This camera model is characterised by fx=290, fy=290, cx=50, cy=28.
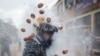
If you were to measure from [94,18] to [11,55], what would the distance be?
648cm

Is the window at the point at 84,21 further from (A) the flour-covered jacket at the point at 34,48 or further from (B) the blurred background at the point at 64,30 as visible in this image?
(A) the flour-covered jacket at the point at 34,48

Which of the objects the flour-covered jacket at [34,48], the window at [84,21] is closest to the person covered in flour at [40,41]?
the flour-covered jacket at [34,48]

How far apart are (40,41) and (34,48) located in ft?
0.53

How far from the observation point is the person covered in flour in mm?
4699

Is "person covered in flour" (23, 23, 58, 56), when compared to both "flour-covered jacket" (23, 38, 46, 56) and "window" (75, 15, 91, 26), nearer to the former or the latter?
"flour-covered jacket" (23, 38, 46, 56)

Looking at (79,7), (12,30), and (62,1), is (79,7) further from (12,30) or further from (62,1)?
(12,30)

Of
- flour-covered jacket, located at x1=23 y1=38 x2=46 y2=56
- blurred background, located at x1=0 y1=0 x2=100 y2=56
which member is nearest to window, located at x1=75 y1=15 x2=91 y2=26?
blurred background, located at x1=0 y1=0 x2=100 y2=56

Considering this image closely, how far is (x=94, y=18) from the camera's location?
15.3m

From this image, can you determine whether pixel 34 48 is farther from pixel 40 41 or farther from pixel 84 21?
pixel 84 21

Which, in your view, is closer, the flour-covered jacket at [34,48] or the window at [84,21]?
the flour-covered jacket at [34,48]

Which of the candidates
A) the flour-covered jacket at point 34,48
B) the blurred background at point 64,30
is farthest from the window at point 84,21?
the flour-covered jacket at point 34,48

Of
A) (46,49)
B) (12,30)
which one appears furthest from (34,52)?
(12,30)

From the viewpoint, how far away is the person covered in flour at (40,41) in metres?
4.70

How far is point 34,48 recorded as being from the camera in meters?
4.67
